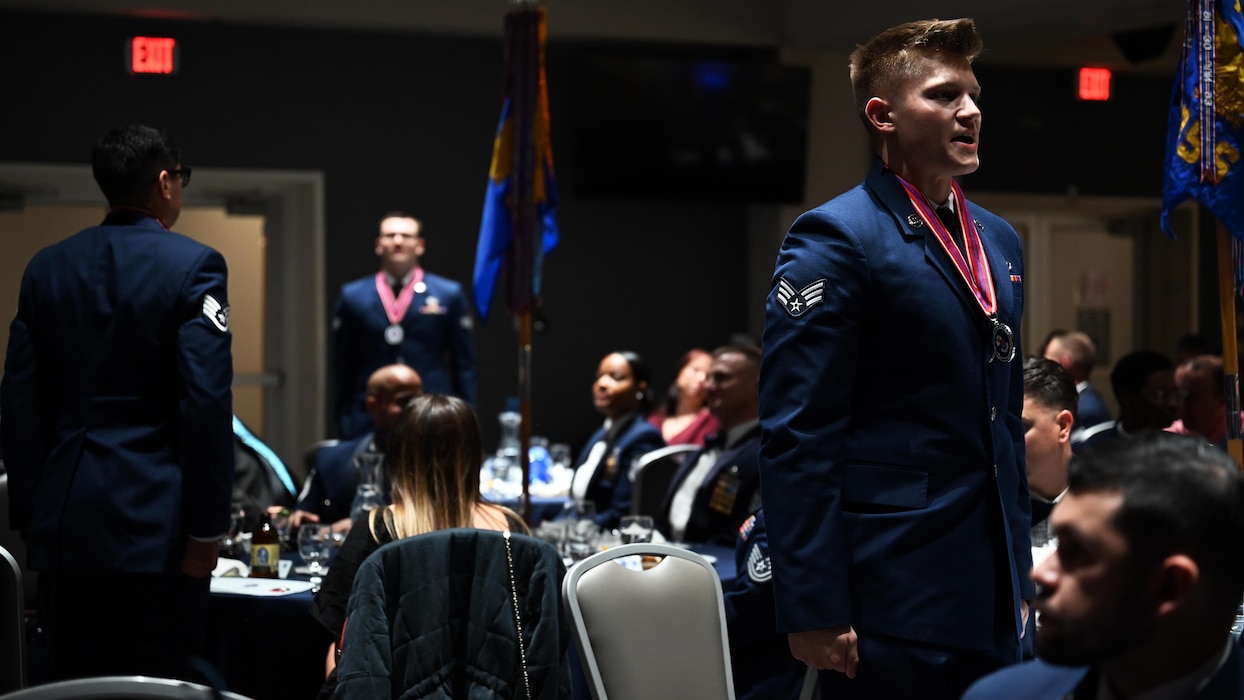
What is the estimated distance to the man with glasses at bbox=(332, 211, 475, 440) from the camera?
7.16m

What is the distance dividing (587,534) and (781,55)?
531cm

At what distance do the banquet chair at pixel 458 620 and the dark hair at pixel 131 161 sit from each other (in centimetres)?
107

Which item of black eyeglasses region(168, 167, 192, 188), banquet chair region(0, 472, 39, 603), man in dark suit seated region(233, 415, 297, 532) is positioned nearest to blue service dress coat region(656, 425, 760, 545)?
man in dark suit seated region(233, 415, 297, 532)

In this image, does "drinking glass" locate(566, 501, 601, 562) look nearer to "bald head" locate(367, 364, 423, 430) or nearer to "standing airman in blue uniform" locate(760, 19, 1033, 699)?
"bald head" locate(367, 364, 423, 430)

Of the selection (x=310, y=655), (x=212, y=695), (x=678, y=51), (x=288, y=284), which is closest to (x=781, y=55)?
(x=678, y=51)

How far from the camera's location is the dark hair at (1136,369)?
5.59m

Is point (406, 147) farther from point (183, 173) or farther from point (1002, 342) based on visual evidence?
point (1002, 342)

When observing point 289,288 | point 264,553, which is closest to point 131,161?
point 264,553

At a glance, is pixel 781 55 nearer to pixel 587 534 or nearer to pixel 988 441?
pixel 587 534

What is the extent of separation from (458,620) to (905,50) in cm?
146

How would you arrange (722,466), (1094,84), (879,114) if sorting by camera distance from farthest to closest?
(1094,84) < (722,466) < (879,114)

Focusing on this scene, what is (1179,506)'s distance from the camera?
1.36 m

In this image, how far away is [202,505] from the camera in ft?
10.1

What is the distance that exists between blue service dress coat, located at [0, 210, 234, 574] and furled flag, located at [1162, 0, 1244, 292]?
2.23 m
